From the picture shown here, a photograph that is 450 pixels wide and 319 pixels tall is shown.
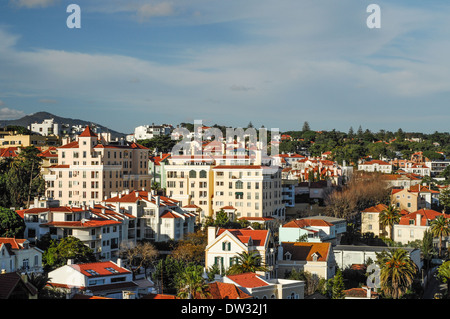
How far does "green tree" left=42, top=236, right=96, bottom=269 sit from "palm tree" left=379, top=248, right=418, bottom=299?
17.8m

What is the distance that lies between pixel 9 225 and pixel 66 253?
16.3 ft

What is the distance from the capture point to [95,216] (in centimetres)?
4850

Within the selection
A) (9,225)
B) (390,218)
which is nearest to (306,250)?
(9,225)

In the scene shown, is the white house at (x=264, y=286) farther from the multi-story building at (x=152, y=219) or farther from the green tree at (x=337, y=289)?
the multi-story building at (x=152, y=219)

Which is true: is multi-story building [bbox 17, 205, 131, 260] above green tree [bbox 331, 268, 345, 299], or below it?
above

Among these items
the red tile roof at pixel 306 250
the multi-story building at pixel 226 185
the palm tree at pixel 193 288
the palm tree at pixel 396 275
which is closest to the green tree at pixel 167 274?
the red tile roof at pixel 306 250

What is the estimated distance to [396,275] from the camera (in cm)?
4212

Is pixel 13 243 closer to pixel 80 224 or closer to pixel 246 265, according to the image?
pixel 80 224

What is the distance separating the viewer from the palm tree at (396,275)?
138 feet

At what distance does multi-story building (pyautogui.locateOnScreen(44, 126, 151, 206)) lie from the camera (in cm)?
6650

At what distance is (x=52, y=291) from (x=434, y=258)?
36.0 m

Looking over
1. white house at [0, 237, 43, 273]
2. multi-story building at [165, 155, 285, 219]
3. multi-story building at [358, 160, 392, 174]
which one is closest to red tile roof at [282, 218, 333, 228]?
multi-story building at [165, 155, 285, 219]

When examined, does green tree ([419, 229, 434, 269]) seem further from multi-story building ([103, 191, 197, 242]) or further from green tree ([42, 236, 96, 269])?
green tree ([42, 236, 96, 269])
